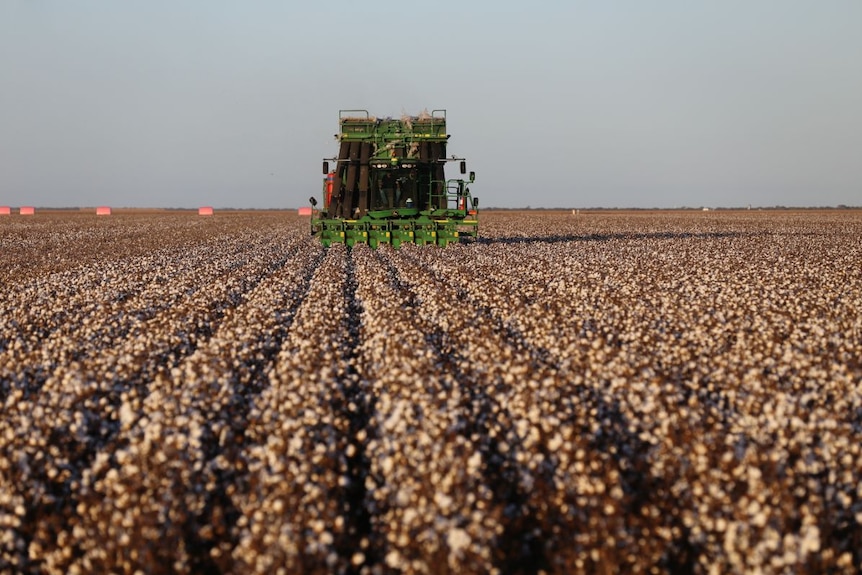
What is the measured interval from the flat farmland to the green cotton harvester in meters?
14.2

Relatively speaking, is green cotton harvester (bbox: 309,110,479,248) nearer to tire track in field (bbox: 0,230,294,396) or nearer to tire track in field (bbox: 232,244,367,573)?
tire track in field (bbox: 0,230,294,396)

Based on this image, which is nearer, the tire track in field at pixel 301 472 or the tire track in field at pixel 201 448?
the tire track in field at pixel 301 472

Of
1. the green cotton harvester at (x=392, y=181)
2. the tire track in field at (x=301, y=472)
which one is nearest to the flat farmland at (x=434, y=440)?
the tire track in field at (x=301, y=472)

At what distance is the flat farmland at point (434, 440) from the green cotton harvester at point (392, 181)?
14.2 metres

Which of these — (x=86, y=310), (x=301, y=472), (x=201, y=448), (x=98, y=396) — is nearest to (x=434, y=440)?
(x=301, y=472)

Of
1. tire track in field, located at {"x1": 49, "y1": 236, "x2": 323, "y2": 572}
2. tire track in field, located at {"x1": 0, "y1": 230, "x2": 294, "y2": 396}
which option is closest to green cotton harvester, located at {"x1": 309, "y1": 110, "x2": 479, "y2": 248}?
tire track in field, located at {"x1": 0, "y1": 230, "x2": 294, "y2": 396}

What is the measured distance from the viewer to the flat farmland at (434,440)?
202 inches

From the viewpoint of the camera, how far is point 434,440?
20.8 feet

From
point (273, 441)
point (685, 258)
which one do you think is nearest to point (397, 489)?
point (273, 441)

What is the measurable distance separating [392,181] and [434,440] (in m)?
22.6

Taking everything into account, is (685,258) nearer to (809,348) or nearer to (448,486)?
(809,348)

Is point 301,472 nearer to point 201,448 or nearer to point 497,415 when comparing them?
point 201,448

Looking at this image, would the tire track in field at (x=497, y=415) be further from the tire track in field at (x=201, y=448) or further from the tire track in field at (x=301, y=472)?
the tire track in field at (x=201, y=448)

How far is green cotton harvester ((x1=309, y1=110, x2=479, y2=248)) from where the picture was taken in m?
27.6
